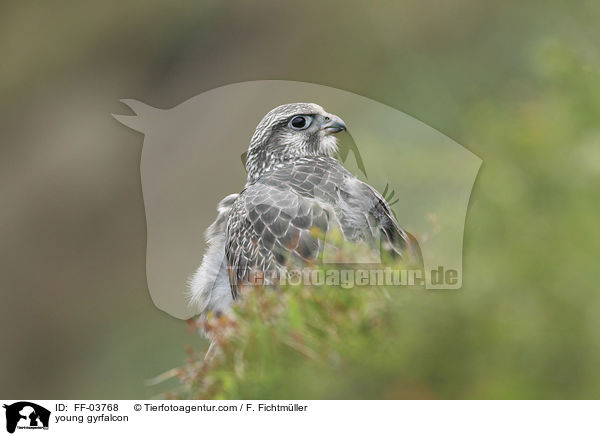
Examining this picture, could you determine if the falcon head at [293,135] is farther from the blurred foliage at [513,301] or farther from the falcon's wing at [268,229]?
the blurred foliage at [513,301]

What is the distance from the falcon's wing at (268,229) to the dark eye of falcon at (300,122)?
0.45 metres

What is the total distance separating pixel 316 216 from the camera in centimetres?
304

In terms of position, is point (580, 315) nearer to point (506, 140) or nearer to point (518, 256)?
point (518, 256)

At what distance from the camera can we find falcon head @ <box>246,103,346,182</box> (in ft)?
11.8

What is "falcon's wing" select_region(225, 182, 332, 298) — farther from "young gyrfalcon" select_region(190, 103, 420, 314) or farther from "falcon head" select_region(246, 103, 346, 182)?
"falcon head" select_region(246, 103, 346, 182)

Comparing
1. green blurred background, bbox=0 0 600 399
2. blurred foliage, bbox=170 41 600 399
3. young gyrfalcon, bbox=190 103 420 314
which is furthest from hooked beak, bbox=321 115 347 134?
blurred foliage, bbox=170 41 600 399

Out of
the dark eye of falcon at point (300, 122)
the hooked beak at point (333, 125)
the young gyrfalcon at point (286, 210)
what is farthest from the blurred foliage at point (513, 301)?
the dark eye of falcon at point (300, 122)

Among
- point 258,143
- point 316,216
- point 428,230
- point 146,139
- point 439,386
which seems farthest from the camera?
point 146,139

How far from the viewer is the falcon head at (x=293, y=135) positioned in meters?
3.61

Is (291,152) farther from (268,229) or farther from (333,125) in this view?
(268,229)

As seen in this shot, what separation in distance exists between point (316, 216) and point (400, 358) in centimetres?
220

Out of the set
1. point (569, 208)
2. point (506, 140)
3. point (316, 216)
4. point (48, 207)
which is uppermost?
point (48, 207)

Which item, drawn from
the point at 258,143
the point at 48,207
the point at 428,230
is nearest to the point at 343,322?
the point at 428,230

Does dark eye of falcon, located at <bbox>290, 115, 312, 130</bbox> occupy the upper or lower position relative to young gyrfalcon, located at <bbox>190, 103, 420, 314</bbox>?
upper
